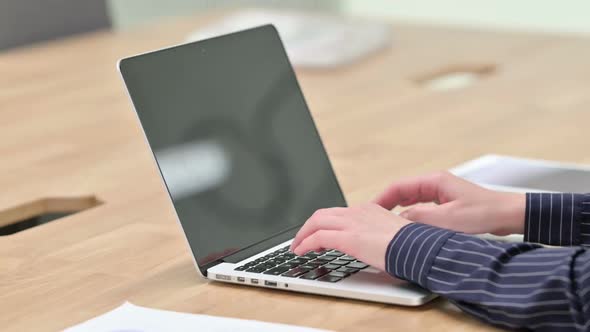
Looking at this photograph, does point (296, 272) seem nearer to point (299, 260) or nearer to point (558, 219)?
point (299, 260)

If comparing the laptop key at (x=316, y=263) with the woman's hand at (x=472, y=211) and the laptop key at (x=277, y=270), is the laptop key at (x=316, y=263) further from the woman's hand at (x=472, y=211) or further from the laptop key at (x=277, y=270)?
the woman's hand at (x=472, y=211)

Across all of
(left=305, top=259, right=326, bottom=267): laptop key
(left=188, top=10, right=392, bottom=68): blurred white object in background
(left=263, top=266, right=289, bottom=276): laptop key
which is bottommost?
(left=305, top=259, right=326, bottom=267): laptop key

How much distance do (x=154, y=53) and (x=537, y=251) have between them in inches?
18.6

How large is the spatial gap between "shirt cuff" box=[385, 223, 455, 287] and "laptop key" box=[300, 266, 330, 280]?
0.08 metres

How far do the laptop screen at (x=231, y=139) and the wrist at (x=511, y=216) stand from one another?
219 millimetres

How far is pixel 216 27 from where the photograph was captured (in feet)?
8.29

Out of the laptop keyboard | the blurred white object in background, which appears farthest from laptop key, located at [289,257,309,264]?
the blurred white object in background

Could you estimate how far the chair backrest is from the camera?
2584 mm

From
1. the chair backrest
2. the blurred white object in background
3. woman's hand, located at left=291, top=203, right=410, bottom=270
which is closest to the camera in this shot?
woman's hand, located at left=291, top=203, right=410, bottom=270

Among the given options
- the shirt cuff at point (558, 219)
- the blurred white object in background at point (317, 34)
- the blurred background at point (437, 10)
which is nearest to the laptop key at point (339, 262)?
the shirt cuff at point (558, 219)

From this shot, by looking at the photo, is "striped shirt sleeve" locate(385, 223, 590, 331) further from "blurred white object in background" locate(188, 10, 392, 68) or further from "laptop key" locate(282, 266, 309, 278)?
"blurred white object in background" locate(188, 10, 392, 68)

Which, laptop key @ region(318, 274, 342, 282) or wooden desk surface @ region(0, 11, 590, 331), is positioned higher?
wooden desk surface @ region(0, 11, 590, 331)

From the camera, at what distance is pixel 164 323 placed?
0.99 m

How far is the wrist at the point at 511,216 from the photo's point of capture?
1.14 m
